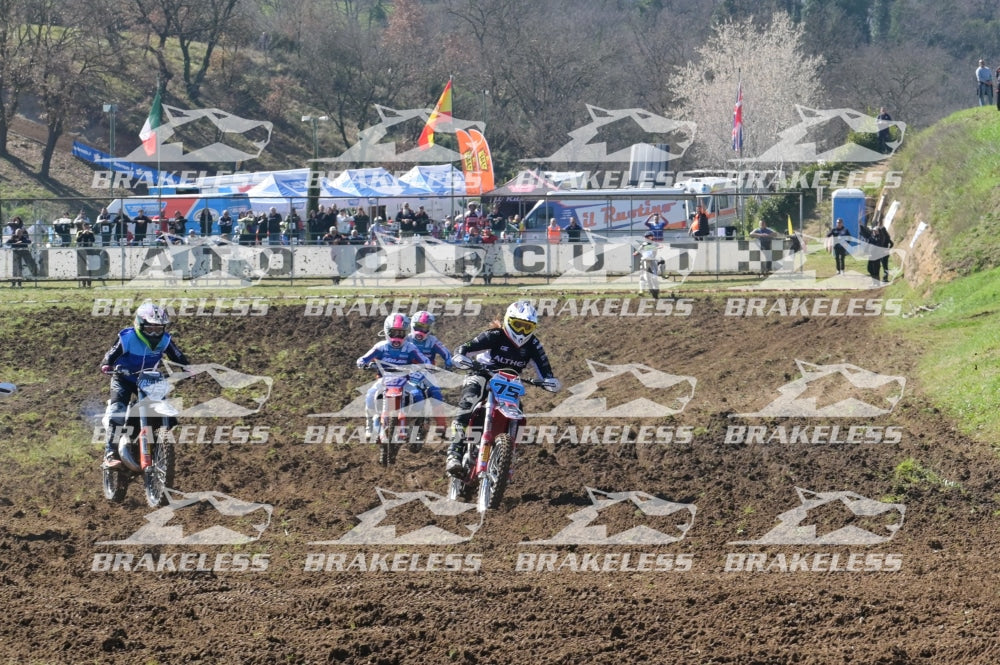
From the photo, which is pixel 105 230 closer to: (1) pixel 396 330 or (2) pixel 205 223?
(2) pixel 205 223

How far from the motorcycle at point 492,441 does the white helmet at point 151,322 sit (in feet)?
11.3

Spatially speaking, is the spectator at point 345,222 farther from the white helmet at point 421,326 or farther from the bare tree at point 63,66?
the bare tree at point 63,66

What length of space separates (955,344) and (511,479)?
979 centimetres

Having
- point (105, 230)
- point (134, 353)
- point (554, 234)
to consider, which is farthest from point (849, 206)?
point (134, 353)

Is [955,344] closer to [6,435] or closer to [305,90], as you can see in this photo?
[6,435]

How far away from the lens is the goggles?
11.8 meters

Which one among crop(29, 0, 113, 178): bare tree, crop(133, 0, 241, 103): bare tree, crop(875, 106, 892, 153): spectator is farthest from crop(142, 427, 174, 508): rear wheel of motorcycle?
crop(133, 0, 241, 103): bare tree

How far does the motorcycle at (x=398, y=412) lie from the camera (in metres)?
13.8

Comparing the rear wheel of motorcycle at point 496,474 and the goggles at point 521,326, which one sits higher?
the goggles at point 521,326

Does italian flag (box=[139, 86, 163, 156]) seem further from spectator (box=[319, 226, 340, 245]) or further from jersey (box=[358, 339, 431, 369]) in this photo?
jersey (box=[358, 339, 431, 369])

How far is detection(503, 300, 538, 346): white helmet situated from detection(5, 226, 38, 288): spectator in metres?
21.3

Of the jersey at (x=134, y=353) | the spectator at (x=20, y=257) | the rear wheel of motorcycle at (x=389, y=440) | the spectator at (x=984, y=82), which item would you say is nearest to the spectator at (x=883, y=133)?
the spectator at (x=984, y=82)

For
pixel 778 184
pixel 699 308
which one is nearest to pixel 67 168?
pixel 778 184

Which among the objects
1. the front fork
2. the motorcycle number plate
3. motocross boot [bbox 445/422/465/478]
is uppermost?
the motorcycle number plate
